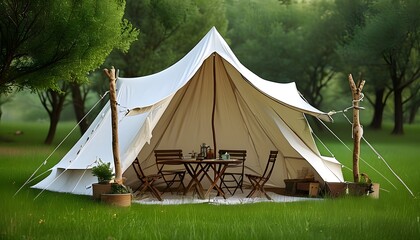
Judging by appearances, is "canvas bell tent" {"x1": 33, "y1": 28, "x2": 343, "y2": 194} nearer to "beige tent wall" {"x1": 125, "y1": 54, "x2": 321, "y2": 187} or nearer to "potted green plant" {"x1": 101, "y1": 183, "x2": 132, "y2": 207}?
"beige tent wall" {"x1": 125, "y1": 54, "x2": 321, "y2": 187}

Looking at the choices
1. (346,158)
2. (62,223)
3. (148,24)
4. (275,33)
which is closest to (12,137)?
(148,24)

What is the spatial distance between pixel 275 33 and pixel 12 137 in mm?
12250

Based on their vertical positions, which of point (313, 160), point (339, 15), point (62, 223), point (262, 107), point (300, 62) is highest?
point (339, 15)

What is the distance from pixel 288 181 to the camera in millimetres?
9766

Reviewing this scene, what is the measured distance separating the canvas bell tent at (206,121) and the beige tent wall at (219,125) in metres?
0.02

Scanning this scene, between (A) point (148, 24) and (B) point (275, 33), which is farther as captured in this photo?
(B) point (275, 33)

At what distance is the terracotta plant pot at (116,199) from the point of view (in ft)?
24.5

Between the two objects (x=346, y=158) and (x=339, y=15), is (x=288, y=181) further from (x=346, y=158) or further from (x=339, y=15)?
(x=339, y=15)

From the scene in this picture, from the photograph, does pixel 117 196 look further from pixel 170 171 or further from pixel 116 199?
pixel 170 171

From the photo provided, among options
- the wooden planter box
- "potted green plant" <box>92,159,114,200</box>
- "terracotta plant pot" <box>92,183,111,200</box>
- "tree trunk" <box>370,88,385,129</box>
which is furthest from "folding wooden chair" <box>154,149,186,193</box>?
"tree trunk" <box>370,88,385,129</box>

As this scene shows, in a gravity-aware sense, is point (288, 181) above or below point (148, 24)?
below

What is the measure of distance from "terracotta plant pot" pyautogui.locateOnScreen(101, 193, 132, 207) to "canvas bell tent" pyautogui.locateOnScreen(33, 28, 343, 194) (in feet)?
3.47

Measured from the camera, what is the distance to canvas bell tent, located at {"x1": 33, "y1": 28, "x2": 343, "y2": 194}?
29.6ft

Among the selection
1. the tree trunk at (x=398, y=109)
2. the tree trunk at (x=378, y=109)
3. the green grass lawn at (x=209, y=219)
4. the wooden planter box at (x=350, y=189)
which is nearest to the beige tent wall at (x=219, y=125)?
the wooden planter box at (x=350, y=189)
